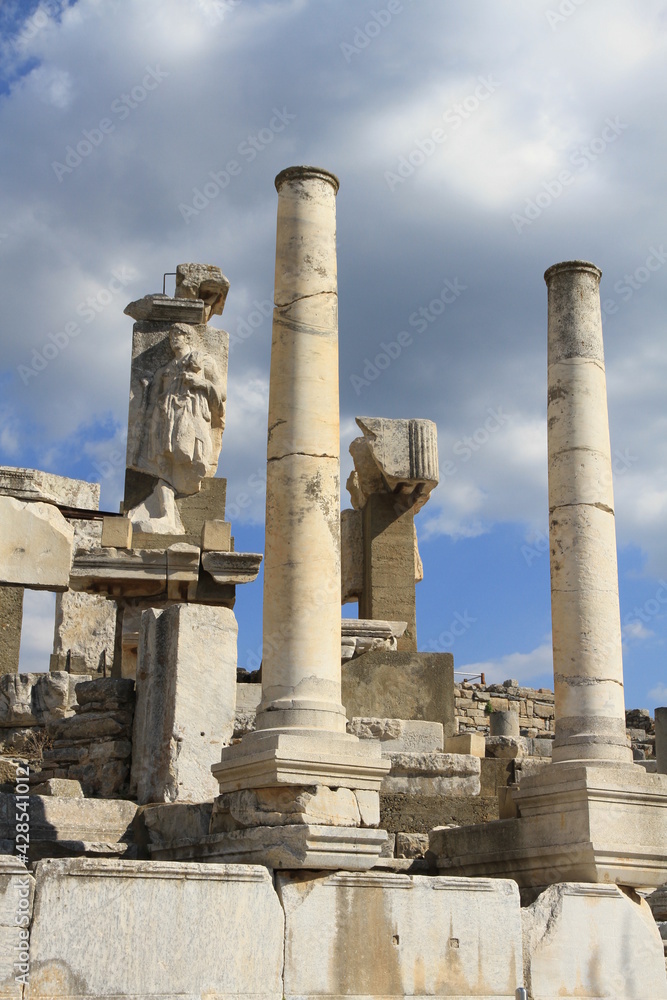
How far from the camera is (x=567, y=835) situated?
30.6 feet

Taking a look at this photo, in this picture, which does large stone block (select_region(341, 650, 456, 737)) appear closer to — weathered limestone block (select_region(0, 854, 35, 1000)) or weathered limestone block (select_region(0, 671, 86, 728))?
weathered limestone block (select_region(0, 671, 86, 728))

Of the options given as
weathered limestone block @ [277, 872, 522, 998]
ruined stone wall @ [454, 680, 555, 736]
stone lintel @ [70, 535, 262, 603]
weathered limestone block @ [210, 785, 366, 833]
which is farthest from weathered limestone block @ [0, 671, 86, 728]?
ruined stone wall @ [454, 680, 555, 736]

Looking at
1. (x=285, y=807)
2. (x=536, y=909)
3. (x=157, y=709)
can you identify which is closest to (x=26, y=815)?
(x=157, y=709)

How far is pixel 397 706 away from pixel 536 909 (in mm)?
4320

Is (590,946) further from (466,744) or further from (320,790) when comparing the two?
(466,744)

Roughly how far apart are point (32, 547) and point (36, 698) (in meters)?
6.96

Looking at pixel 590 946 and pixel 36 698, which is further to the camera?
pixel 36 698

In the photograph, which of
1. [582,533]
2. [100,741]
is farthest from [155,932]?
[582,533]

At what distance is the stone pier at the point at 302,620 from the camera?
802 cm

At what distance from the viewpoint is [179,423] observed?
17109 mm

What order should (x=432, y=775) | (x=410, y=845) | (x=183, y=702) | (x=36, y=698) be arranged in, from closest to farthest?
(x=183, y=702)
(x=410, y=845)
(x=432, y=775)
(x=36, y=698)

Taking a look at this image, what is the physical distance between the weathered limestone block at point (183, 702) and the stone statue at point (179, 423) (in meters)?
6.14

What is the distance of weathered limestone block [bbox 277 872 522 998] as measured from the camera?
7488 millimetres

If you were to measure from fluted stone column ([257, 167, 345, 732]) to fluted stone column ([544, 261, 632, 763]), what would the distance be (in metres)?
2.37
